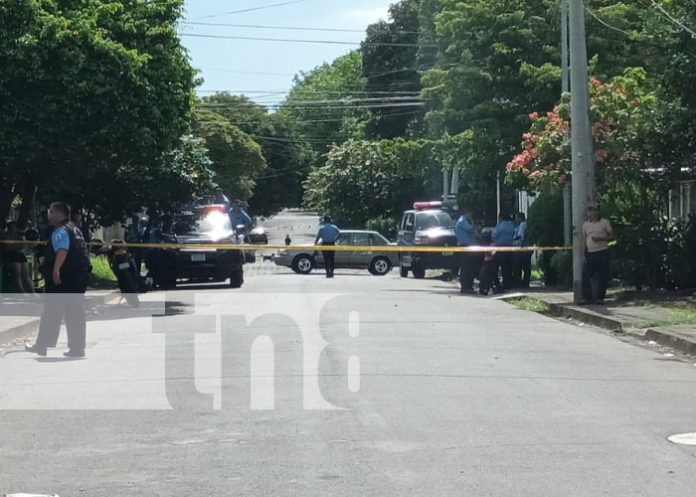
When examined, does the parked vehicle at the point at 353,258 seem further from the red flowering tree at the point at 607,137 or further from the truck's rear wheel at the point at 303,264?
the red flowering tree at the point at 607,137

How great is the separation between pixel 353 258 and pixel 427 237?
7655mm

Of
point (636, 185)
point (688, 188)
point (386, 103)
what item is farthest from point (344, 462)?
point (386, 103)

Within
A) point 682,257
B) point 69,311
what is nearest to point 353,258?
point 682,257

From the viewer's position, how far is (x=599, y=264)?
21.1 m

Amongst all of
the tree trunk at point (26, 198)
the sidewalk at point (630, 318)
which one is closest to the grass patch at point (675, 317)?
the sidewalk at point (630, 318)

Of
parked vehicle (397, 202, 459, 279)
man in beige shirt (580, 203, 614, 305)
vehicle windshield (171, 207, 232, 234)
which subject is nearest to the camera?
man in beige shirt (580, 203, 614, 305)

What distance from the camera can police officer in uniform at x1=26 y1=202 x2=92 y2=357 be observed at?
48.5ft

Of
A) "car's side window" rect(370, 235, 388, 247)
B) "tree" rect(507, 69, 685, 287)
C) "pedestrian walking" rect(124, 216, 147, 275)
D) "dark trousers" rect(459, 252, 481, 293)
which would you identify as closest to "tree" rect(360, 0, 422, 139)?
"car's side window" rect(370, 235, 388, 247)

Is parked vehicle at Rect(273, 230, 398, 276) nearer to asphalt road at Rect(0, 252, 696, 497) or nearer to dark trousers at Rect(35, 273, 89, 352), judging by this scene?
asphalt road at Rect(0, 252, 696, 497)

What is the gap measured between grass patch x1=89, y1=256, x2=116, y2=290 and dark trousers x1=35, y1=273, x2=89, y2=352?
50.2 feet

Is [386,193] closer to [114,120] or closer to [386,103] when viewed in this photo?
[386,103]

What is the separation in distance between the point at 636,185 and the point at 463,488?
56.6 ft

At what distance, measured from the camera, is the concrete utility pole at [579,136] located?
2122 cm

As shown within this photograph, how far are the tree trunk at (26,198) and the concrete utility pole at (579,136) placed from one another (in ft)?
36.5
